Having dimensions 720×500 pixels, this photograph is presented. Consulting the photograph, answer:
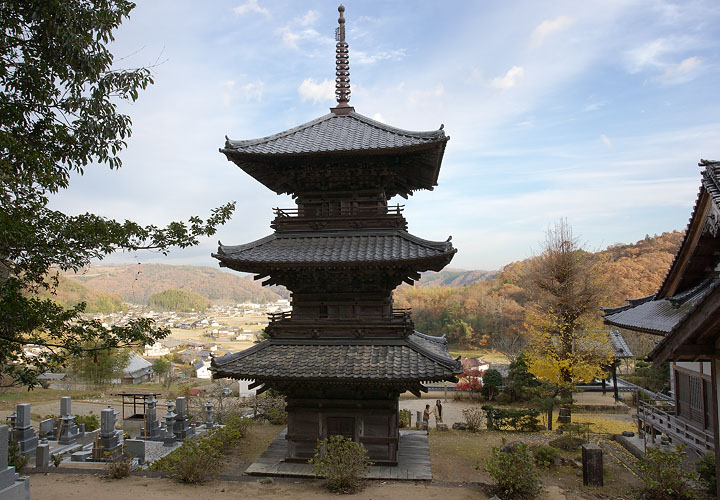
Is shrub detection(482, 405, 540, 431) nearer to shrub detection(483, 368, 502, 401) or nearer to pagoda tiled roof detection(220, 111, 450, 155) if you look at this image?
shrub detection(483, 368, 502, 401)

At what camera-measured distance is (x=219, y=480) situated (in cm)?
1228

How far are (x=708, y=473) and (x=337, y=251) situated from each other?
11063 mm

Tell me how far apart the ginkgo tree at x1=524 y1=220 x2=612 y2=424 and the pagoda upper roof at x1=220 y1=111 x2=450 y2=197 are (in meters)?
16.0

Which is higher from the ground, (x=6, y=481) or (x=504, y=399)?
(x=6, y=481)

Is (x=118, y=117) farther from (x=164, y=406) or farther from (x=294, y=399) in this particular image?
(x=164, y=406)

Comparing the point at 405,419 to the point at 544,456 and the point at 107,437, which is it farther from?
the point at 107,437

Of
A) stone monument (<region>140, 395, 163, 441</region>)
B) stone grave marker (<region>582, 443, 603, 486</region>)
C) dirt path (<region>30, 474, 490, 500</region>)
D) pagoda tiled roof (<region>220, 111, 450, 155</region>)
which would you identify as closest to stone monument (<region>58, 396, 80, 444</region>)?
stone monument (<region>140, 395, 163, 441</region>)

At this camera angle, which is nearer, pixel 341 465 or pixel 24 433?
pixel 341 465

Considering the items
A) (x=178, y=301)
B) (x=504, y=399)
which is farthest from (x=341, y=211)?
(x=178, y=301)

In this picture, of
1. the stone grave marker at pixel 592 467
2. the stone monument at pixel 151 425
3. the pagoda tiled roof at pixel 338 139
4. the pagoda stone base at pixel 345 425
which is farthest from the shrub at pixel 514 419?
the stone monument at pixel 151 425

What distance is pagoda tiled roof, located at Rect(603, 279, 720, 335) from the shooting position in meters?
12.5

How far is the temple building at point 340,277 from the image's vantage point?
11.9 meters

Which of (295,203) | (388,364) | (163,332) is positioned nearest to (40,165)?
(163,332)

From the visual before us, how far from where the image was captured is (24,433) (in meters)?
19.1
